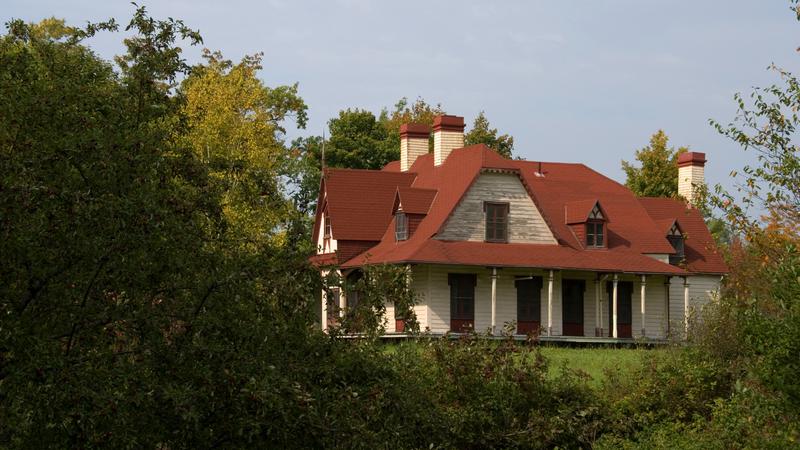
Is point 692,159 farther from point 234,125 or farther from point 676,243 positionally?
point 234,125

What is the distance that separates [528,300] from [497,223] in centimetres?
300

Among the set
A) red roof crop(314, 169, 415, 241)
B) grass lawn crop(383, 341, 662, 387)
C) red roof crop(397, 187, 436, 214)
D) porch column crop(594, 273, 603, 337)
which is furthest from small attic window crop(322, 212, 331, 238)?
grass lawn crop(383, 341, 662, 387)

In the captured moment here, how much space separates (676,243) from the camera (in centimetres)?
4856

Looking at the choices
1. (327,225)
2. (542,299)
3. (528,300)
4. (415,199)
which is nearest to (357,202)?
(327,225)

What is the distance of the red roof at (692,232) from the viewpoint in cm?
4878

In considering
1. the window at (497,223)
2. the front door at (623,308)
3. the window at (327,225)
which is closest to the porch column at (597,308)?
the front door at (623,308)

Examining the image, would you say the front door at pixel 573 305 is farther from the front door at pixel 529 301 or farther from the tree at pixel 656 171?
the tree at pixel 656 171

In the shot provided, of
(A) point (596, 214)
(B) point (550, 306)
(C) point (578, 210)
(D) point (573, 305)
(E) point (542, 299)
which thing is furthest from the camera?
(C) point (578, 210)

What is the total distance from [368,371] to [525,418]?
28.7 ft

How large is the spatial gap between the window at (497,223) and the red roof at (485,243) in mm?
383

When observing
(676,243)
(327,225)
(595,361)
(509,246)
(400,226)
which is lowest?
(595,361)

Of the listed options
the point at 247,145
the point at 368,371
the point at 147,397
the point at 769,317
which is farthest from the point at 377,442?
the point at 247,145

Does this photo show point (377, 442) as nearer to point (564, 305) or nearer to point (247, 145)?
point (247, 145)

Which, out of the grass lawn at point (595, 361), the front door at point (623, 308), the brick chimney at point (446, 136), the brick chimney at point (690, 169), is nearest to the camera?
the grass lawn at point (595, 361)
